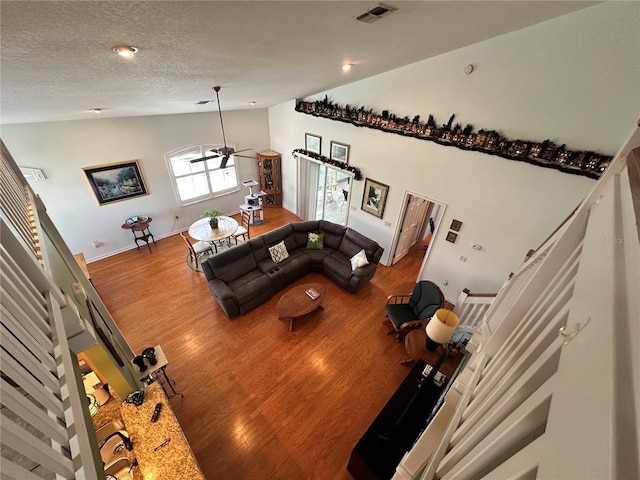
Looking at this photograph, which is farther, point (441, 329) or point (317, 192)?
point (317, 192)

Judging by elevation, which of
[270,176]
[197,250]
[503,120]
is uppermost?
[503,120]

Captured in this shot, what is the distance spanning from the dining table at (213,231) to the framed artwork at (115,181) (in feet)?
5.15

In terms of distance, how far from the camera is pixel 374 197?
539cm

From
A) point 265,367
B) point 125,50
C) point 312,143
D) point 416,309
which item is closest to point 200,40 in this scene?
point 125,50

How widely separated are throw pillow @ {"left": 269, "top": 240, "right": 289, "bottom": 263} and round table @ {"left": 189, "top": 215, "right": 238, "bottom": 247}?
→ 1121 millimetres

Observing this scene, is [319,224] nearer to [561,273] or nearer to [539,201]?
[539,201]

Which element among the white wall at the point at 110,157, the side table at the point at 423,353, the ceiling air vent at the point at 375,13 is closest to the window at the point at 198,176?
the white wall at the point at 110,157

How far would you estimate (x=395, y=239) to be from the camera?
5.41m

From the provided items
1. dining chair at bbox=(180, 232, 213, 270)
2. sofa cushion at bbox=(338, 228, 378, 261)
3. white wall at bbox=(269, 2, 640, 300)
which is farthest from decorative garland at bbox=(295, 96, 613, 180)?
dining chair at bbox=(180, 232, 213, 270)

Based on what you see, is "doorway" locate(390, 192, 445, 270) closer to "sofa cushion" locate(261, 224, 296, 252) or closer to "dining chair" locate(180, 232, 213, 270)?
"sofa cushion" locate(261, 224, 296, 252)

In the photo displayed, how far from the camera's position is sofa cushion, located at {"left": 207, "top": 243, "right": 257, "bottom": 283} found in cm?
457

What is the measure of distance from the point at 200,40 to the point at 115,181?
16.6 feet

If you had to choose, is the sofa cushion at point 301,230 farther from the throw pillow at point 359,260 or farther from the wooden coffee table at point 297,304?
the wooden coffee table at point 297,304

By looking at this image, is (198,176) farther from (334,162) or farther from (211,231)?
(334,162)
